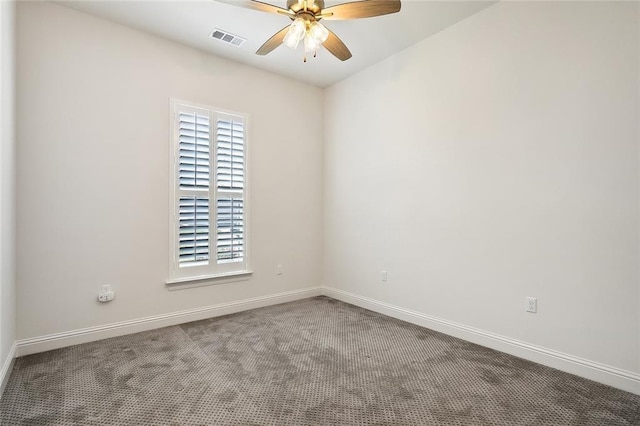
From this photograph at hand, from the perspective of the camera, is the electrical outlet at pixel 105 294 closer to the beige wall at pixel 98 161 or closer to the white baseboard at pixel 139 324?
the beige wall at pixel 98 161

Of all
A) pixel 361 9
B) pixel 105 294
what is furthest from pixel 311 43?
pixel 105 294

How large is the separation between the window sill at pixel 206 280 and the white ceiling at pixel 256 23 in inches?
98.6

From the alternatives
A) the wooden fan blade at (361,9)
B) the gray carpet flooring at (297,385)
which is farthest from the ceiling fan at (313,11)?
the gray carpet flooring at (297,385)

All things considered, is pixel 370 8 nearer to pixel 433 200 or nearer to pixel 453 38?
pixel 453 38

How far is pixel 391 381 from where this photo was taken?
2.32m

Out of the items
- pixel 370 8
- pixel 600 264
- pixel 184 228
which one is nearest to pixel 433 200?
pixel 600 264

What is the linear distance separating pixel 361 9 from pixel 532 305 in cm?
256

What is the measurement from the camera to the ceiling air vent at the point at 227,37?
10.8ft

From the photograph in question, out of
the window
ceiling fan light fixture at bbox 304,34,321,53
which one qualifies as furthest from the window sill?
ceiling fan light fixture at bbox 304,34,321,53

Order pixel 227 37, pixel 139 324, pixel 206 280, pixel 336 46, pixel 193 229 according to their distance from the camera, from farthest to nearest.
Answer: pixel 206 280 → pixel 193 229 → pixel 227 37 → pixel 139 324 → pixel 336 46

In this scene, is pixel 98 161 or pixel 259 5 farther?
pixel 98 161

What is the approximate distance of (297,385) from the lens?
2262mm

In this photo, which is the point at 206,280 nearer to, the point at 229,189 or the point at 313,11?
the point at 229,189

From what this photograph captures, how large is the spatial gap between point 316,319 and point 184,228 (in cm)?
173
